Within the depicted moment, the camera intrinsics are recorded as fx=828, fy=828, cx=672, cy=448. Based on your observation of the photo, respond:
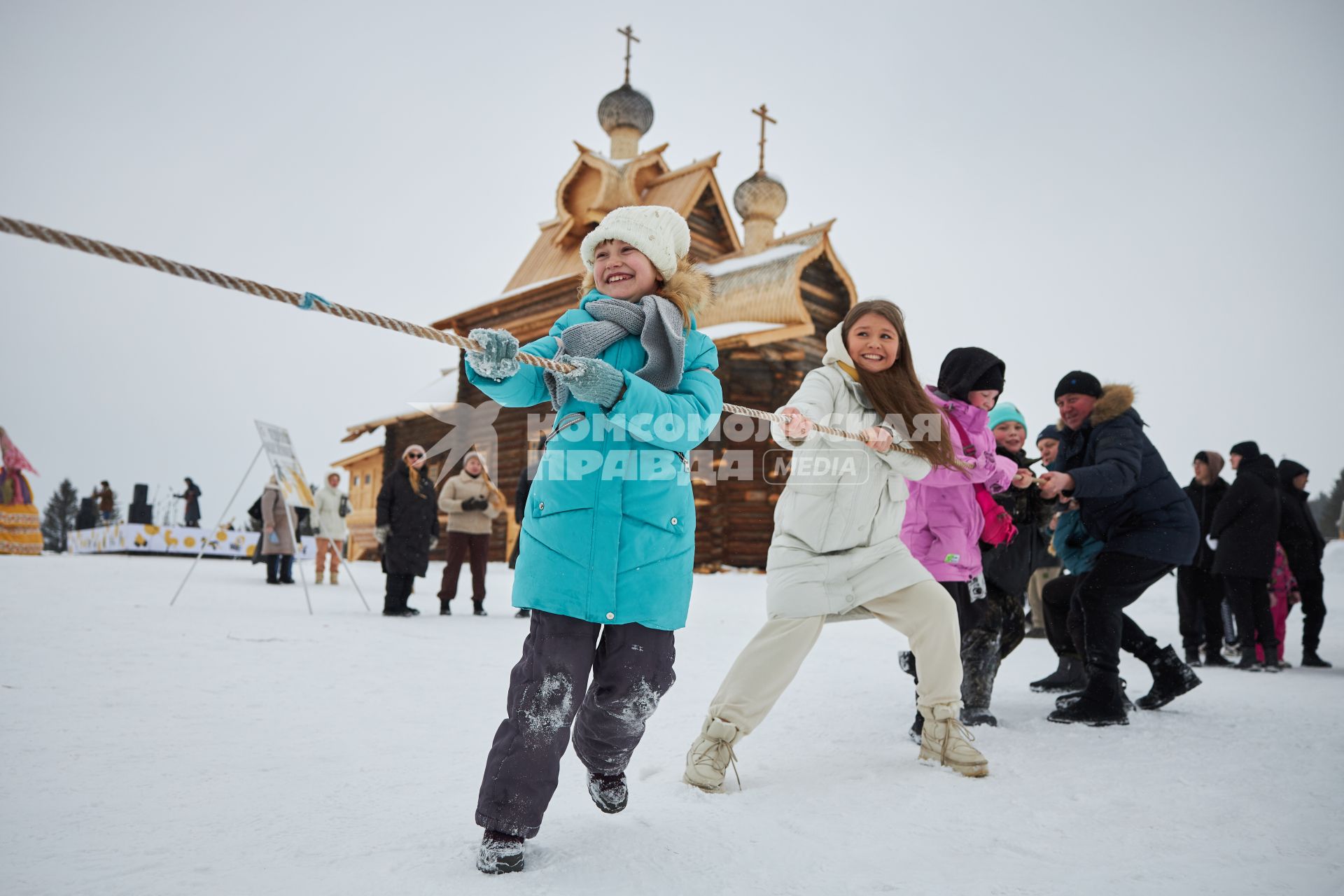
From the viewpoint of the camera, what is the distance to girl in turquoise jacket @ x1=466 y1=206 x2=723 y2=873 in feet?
6.62

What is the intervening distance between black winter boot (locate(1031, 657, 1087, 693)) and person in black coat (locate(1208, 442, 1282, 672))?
247cm

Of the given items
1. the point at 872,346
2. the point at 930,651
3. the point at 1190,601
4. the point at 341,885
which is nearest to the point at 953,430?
the point at 872,346

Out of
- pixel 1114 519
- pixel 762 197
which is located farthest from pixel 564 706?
pixel 762 197

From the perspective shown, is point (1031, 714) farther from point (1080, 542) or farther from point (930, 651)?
point (930, 651)

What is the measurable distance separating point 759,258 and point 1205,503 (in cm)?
915

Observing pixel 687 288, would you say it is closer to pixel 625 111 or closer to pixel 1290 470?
pixel 1290 470

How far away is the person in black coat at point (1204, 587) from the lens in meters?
6.95

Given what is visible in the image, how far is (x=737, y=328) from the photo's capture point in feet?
44.1

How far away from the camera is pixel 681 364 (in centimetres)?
225

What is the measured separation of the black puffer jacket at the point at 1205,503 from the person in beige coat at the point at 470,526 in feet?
20.9

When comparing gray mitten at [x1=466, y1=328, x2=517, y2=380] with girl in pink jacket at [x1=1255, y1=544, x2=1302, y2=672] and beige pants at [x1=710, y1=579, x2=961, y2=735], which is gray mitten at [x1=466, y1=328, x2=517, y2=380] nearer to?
beige pants at [x1=710, y1=579, x2=961, y2=735]

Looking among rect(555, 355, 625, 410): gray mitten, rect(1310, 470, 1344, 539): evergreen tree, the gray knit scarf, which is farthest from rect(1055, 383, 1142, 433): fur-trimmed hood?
rect(1310, 470, 1344, 539): evergreen tree

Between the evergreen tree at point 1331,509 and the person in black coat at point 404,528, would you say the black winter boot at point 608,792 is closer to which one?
the person in black coat at point 404,528

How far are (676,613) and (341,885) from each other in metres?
0.99
